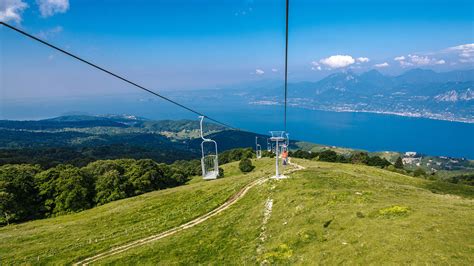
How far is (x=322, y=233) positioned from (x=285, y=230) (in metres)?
3.83

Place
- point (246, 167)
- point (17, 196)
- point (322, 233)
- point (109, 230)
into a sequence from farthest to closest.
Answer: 1. point (246, 167)
2. point (17, 196)
3. point (109, 230)
4. point (322, 233)

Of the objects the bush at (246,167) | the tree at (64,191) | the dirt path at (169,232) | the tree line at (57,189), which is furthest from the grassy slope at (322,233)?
the bush at (246,167)

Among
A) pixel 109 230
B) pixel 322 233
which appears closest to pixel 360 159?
pixel 109 230

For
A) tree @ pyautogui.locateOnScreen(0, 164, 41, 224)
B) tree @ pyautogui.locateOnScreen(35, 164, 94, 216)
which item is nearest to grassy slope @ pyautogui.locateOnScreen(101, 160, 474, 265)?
tree @ pyautogui.locateOnScreen(0, 164, 41, 224)

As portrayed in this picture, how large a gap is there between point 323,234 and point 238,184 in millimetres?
24418

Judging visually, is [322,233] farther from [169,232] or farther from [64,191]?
[64,191]

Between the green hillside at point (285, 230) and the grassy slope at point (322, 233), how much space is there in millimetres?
70

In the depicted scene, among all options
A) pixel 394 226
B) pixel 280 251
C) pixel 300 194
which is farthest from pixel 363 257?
pixel 300 194

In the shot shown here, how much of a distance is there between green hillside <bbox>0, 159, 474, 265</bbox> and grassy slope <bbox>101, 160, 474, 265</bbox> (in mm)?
70

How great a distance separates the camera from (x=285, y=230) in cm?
2609

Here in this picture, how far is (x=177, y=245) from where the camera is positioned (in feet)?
95.8

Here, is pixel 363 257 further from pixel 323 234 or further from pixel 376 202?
pixel 376 202

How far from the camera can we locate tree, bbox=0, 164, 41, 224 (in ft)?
199

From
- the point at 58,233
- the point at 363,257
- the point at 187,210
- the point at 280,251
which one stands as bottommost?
the point at 58,233
